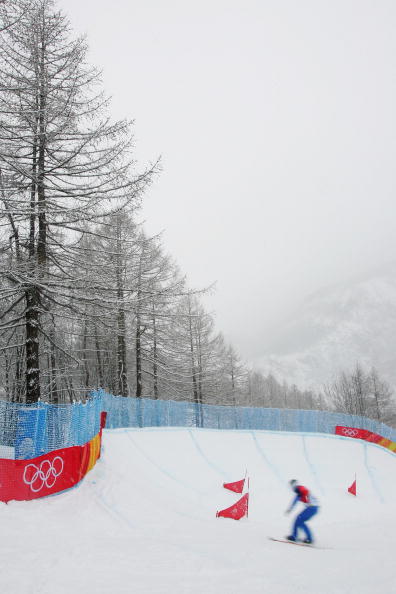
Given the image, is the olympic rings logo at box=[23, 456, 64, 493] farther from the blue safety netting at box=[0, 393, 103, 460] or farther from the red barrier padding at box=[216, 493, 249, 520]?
the red barrier padding at box=[216, 493, 249, 520]

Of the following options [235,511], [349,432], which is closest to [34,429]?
[235,511]

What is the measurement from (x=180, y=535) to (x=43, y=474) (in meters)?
3.28

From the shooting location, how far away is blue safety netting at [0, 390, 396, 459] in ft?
28.8

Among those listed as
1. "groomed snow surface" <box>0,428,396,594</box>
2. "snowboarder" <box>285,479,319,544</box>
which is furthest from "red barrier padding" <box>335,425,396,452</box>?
"snowboarder" <box>285,479,319,544</box>

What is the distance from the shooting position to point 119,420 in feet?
67.5

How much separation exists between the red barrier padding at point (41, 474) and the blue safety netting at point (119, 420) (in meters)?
0.23

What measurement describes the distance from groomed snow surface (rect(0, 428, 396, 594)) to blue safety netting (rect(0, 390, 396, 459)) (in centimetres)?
119

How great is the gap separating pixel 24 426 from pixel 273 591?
20.9ft

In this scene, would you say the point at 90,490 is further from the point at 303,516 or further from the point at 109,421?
the point at 109,421

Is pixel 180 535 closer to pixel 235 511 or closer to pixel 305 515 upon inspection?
pixel 305 515

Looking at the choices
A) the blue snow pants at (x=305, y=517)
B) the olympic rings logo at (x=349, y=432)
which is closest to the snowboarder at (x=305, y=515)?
the blue snow pants at (x=305, y=517)

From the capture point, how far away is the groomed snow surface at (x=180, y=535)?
4.92 metres

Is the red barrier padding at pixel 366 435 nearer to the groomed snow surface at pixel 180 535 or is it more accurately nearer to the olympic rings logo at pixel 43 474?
the groomed snow surface at pixel 180 535

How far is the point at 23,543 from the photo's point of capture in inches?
243
